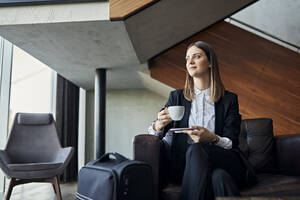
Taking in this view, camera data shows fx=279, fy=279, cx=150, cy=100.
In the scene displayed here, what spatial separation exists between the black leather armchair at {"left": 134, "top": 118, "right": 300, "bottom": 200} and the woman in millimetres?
79

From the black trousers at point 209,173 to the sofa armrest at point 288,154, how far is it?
0.67 m

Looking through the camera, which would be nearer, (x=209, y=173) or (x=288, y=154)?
(x=209, y=173)

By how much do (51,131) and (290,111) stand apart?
9.84 feet

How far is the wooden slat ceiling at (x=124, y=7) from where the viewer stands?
99.6 inches

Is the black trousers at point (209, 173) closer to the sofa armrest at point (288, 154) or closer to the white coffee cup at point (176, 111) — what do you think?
the white coffee cup at point (176, 111)

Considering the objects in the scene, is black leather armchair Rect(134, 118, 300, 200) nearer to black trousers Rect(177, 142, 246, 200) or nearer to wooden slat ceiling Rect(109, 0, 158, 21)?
black trousers Rect(177, 142, 246, 200)

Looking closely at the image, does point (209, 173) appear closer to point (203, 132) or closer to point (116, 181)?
point (203, 132)

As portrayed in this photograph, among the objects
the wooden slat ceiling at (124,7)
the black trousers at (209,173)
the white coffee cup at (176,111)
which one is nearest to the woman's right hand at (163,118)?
the white coffee cup at (176,111)

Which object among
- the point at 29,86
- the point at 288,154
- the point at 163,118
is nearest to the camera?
the point at 163,118

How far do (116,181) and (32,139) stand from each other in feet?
8.31

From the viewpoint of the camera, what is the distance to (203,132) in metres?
1.32

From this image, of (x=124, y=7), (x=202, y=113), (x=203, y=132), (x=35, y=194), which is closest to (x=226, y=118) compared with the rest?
(x=202, y=113)

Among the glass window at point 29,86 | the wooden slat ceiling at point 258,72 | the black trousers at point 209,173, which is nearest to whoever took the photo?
the black trousers at point 209,173

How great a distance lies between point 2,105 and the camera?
3.91 m
